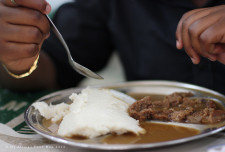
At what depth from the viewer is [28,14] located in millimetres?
763

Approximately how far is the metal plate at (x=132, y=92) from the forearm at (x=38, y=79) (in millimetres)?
367

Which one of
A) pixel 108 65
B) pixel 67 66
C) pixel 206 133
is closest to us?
pixel 206 133

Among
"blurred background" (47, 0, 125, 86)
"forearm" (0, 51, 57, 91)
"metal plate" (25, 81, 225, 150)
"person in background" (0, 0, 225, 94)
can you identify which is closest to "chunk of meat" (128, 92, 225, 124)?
"metal plate" (25, 81, 225, 150)

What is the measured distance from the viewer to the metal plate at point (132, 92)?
0.54 metres

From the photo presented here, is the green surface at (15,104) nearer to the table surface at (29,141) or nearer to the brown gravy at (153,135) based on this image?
the table surface at (29,141)

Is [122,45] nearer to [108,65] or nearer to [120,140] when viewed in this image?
[108,65]

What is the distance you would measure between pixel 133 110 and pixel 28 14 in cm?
39

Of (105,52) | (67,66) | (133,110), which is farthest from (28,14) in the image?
(105,52)

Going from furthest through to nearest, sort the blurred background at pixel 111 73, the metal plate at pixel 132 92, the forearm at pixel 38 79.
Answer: the blurred background at pixel 111 73
the forearm at pixel 38 79
the metal plate at pixel 132 92

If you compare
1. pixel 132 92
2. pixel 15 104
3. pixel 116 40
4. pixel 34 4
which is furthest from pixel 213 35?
pixel 116 40

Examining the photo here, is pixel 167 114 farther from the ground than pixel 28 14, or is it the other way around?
pixel 28 14

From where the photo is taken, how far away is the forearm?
1.24 m

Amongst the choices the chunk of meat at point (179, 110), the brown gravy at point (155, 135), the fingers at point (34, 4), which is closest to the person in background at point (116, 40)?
the fingers at point (34, 4)

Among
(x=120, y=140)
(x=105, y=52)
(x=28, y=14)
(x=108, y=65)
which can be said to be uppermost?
(x=28, y=14)
